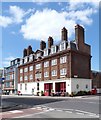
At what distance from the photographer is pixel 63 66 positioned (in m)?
52.5

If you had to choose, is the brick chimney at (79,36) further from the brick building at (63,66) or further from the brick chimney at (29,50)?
the brick chimney at (29,50)

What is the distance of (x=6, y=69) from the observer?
89188 mm

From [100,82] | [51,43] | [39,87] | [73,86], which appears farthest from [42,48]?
[100,82]

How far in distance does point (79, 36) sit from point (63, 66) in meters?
7.43

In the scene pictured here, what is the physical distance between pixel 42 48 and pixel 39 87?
11.1 metres

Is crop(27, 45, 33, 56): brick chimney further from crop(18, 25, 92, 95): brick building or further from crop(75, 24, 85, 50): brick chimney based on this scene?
crop(75, 24, 85, 50): brick chimney

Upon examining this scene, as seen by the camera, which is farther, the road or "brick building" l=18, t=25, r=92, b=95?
"brick building" l=18, t=25, r=92, b=95

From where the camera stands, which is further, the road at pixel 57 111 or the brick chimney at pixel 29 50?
the brick chimney at pixel 29 50

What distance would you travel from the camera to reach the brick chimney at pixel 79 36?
52500mm

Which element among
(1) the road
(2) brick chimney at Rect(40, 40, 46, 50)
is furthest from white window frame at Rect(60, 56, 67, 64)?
(1) the road

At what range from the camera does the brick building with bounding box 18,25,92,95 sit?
50906mm

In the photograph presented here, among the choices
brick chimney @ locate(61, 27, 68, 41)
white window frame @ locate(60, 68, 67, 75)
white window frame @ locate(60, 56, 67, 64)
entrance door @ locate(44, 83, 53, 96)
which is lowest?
entrance door @ locate(44, 83, 53, 96)

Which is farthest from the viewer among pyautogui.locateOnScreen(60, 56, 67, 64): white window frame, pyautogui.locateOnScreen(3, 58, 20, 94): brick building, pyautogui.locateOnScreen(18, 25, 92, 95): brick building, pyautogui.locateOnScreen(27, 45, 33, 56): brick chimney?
pyautogui.locateOnScreen(3, 58, 20, 94): brick building

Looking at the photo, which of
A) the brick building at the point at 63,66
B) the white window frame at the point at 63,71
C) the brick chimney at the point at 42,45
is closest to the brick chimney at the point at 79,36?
the brick building at the point at 63,66
